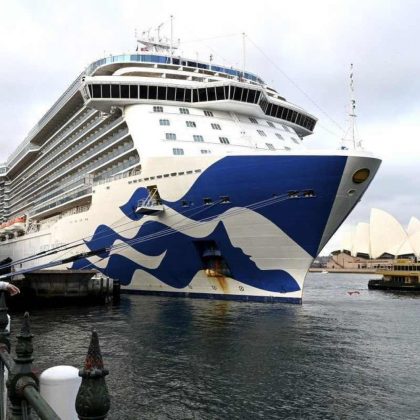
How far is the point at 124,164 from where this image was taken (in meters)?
30.2

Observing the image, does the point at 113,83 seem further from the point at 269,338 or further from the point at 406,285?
the point at 406,285

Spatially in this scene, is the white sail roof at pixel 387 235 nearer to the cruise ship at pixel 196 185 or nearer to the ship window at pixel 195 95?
the cruise ship at pixel 196 185

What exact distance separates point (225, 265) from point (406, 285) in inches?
1504

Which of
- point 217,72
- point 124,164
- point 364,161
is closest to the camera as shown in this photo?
point 364,161

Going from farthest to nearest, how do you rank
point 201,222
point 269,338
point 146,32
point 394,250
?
point 394,250 < point 146,32 < point 201,222 < point 269,338

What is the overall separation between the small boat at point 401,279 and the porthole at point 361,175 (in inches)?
1437

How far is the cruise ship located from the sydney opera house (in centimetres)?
8716

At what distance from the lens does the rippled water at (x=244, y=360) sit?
10375mm

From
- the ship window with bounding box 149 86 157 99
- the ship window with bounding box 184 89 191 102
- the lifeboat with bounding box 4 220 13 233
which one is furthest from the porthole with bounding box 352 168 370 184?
the lifeboat with bounding box 4 220 13 233

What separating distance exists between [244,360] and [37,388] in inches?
452

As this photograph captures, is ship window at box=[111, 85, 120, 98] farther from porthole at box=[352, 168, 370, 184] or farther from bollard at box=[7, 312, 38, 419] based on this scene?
bollard at box=[7, 312, 38, 419]

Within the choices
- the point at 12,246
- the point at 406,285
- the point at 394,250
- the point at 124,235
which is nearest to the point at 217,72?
the point at 124,235

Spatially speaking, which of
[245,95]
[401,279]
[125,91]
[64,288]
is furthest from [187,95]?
[401,279]

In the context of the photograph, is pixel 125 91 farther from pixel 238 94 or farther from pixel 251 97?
pixel 251 97
